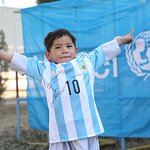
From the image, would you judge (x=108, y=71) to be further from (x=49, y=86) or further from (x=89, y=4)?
(x=49, y=86)

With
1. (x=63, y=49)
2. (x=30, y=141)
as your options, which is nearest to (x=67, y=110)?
(x=63, y=49)

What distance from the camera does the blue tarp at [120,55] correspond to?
461 centimetres

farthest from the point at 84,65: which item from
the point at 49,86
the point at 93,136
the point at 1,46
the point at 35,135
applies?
the point at 1,46

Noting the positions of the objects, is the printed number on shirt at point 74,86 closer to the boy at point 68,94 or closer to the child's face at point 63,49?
the boy at point 68,94

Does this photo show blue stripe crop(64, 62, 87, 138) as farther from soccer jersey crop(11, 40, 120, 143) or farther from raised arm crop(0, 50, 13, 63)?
raised arm crop(0, 50, 13, 63)

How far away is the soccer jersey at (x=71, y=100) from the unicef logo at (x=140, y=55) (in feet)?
5.67

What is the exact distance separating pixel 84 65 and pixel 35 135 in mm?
4375

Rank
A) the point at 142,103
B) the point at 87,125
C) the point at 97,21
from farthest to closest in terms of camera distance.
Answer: the point at 97,21, the point at 142,103, the point at 87,125

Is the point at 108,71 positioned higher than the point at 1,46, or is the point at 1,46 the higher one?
the point at 1,46

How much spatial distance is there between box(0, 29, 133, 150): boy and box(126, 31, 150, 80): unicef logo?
1702 millimetres

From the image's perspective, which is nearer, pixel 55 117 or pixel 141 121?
pixel 55 117

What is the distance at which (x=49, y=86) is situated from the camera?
114 inches

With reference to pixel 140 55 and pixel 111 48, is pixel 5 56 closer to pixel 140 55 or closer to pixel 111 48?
pixel 111 48

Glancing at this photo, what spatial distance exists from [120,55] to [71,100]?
208 centimetres
